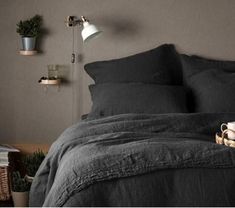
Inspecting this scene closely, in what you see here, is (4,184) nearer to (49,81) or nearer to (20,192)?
(20,192)

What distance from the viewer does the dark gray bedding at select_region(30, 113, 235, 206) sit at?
180cm

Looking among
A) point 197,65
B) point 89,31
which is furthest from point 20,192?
point 197,65

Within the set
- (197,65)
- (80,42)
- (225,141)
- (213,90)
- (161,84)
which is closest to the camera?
(225,141)

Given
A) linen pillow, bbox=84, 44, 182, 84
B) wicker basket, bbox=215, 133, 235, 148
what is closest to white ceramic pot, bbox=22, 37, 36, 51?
linen pillow, bbox=84, 44, 182, 84

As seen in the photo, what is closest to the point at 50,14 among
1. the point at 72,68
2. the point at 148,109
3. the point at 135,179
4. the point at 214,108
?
the point at 72,68

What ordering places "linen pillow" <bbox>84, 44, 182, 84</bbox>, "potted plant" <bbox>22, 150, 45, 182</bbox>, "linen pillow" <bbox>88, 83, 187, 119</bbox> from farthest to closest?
"linen pillow" <bbox>84, 44, 182, 84</bbox>, "potted plant" <bbox>22, 150, 45, 182</bbox>, "linen pillow" <bbox>88, 83, 187, 119</bbox>

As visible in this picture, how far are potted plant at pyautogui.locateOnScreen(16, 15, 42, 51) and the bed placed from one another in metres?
0.51

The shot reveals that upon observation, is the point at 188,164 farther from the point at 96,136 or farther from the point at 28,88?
the point at 28,88

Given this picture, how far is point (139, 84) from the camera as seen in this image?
3.21 metres

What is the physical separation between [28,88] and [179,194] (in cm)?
232

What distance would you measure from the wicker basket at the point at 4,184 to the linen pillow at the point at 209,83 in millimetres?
1518

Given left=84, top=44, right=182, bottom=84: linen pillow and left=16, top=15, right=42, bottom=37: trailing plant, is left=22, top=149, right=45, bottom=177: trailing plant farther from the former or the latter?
left=16, top=15, right=42, bottom=37: trailing plant

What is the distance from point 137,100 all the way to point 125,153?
1.20m

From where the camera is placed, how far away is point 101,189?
5.80 ft
